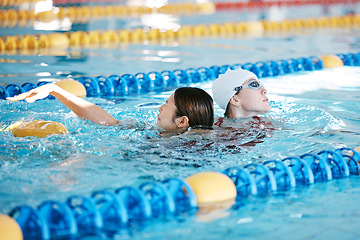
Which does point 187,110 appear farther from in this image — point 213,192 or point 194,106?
point 213,192

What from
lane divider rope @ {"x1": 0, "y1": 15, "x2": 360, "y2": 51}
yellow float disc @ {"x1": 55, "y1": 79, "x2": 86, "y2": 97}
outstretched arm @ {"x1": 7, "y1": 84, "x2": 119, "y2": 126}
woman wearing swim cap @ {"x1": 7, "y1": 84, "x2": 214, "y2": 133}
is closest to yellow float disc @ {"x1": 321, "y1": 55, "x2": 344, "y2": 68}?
lane divider rope @ {"x1": 0, "y1": 15, "x2": 360, "y2": 51}

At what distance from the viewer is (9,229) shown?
6.08ft

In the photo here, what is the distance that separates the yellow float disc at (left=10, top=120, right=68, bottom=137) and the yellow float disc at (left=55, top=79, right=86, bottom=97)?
145 cm

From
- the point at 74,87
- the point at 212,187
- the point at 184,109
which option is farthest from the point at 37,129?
the point at 74,87

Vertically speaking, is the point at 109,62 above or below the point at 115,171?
above

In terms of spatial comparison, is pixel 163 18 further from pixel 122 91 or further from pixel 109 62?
pixel 122 91

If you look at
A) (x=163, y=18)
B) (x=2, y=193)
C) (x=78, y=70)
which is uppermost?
(x=163, y=18)

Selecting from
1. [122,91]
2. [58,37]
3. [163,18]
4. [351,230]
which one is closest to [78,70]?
[122,91]

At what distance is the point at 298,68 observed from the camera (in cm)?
620

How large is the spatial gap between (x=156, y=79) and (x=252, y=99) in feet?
6.48

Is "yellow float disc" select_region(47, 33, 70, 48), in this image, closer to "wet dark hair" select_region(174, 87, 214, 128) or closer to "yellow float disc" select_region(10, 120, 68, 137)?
"yellow float disc" select_region(10, 120, 68, 137)

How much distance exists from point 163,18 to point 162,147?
30.5 ft

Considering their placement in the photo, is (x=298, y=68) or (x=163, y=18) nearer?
(x=298, y=68)

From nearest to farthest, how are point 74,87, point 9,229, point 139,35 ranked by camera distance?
point 9,229 < point 74,87 < point 139,35
